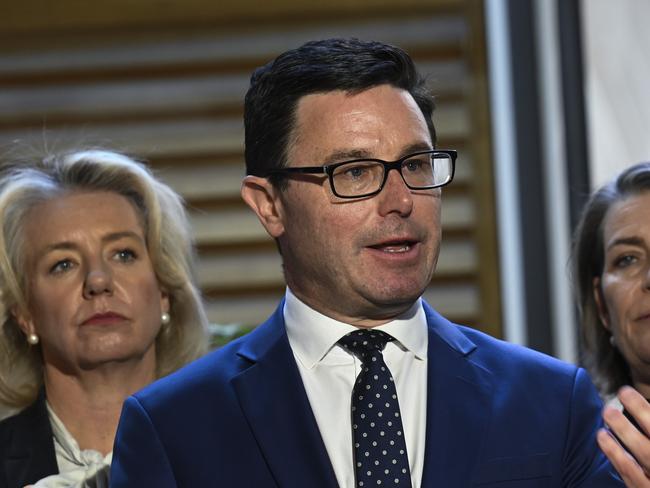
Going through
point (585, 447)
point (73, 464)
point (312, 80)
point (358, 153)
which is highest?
point (312, 80)

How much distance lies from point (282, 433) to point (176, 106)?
3311mm

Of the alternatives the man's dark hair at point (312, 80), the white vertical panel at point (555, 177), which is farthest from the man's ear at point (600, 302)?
the white vertical panel at point (555, 177)

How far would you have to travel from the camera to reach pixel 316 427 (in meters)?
2.17

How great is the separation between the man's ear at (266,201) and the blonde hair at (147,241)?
0.73m

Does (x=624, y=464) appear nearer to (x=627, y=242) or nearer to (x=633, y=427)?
(x=633, y=427)

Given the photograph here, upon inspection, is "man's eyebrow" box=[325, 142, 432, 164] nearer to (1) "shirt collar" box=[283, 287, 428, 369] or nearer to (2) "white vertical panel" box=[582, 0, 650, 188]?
(1) "shirt collar" box=[283, 287, 428, 369]

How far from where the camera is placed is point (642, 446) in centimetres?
197

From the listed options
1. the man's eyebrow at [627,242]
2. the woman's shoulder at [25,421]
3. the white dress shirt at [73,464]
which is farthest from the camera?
the woman's shoulder at [25,421]

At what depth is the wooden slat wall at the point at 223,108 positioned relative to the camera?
5258 mm

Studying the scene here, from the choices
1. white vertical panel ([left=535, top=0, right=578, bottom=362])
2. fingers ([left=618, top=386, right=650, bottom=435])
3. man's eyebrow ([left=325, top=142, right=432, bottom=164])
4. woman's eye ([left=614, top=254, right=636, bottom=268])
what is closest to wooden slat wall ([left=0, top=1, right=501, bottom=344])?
white vertical panel ([left=535, top=0, right=578, bottom=362])

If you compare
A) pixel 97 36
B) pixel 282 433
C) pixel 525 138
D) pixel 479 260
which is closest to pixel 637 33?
pixel 525 138

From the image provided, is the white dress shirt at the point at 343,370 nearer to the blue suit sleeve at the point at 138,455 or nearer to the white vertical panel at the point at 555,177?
the blue suit sleeve at the point at 138,455

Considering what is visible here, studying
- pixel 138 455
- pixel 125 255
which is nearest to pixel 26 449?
pixel 125 255

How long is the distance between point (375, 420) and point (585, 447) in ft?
1.23
